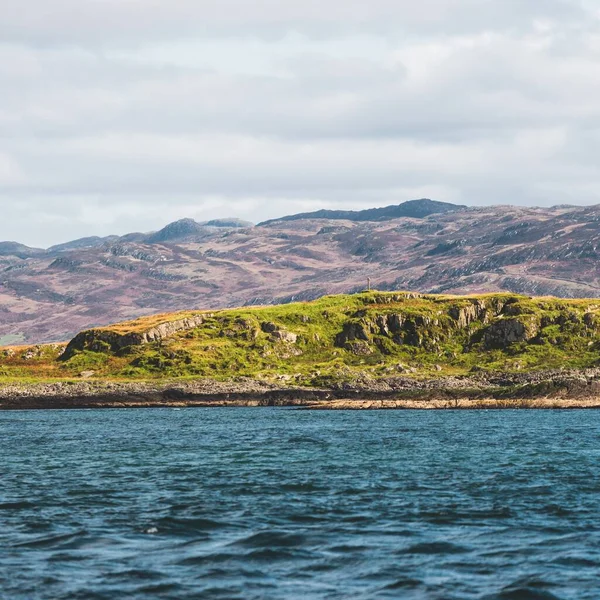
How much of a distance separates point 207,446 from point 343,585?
54104 mm

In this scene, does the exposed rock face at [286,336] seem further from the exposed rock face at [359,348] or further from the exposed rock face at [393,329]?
the exposed rock face at [359,348]

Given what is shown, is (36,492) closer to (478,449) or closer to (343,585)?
(343,585)

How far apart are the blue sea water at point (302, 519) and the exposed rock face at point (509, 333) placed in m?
99.3

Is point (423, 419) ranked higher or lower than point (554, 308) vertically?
lower

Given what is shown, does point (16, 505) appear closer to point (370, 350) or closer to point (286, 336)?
point (370, 350)

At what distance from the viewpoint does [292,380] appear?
172m

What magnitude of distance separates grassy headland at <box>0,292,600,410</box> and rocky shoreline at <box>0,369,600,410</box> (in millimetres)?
417

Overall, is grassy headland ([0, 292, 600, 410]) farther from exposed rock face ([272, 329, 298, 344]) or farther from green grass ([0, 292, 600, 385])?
exposed rock face ([272, 329, 298, 344])

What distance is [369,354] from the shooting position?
618 ft

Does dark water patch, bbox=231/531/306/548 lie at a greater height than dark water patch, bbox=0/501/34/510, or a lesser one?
lesser

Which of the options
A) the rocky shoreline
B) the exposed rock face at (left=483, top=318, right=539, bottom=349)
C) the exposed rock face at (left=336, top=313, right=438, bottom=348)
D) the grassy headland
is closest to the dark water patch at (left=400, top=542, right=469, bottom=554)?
the rocky shoreline

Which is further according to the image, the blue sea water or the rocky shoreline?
the rocky shoreline

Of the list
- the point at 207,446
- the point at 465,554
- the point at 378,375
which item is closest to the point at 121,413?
the point at 378,375

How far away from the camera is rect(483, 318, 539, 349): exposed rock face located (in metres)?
184
